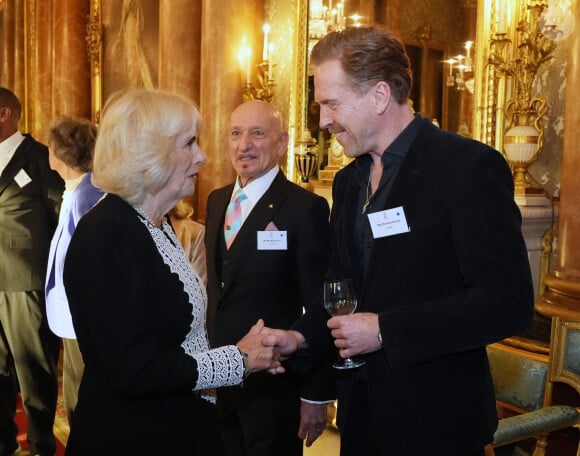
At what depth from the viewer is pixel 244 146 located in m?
3.22

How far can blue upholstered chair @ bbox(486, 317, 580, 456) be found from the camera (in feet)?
9.06

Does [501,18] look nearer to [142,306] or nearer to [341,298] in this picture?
[341,298]

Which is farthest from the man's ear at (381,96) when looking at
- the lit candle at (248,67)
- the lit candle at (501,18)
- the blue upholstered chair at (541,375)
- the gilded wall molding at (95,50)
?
the gilded wall molding at (95,50)

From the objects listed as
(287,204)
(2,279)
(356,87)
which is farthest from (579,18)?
(2,279)

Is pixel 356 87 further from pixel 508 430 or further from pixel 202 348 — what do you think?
pixel 508 430

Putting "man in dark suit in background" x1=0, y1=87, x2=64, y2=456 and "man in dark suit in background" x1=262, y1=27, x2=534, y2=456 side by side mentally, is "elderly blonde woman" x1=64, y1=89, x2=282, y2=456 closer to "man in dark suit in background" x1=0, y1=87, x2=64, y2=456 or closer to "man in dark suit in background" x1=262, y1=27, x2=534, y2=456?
"man in dark suit in background" x1=262, y1=27, x2=534, y2=456

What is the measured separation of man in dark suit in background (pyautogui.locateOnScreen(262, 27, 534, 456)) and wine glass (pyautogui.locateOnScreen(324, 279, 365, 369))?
0.04 meters

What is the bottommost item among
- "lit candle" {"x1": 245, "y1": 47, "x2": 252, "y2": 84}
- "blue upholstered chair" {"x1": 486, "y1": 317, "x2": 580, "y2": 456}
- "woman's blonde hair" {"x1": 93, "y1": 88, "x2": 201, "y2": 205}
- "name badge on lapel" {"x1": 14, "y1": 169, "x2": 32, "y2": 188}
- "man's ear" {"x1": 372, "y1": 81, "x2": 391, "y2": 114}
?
"blue upholstered chair" {"x1": 486, "y1": 317, "x2": 580, "y2": 456}

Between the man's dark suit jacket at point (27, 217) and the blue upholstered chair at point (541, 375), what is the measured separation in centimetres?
290

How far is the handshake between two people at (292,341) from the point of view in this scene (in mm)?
1690

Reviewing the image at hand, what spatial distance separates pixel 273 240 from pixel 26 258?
212cm

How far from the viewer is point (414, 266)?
171 cm

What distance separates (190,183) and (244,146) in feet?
4.07

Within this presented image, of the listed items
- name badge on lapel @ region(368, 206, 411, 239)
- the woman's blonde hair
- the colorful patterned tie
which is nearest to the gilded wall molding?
the colorful patterned tie
